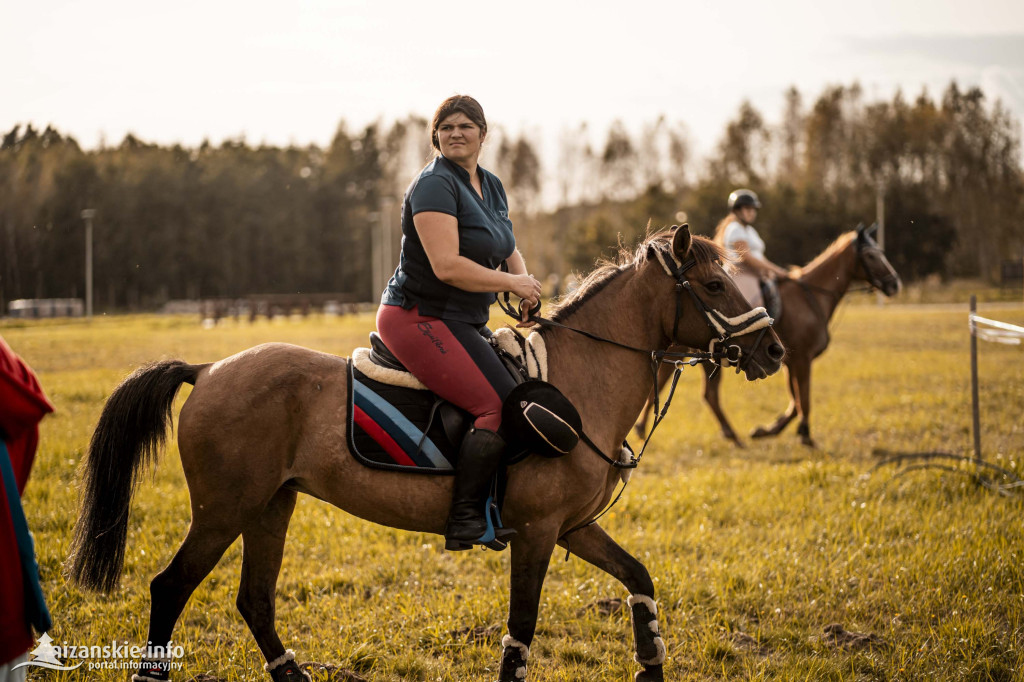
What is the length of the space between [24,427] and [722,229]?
9.59 m

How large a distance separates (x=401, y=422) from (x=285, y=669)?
1.48m

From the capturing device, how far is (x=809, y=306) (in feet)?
34.6

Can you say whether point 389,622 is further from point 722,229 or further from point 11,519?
point 722,229

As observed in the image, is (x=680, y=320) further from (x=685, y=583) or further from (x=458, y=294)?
(x=685, y=583)

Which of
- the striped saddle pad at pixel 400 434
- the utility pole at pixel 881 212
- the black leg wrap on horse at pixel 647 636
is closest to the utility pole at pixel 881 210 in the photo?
the utility pole at pixel 881 212

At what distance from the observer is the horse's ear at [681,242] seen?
3666mm

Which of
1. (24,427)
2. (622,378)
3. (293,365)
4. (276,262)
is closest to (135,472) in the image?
(293,365)

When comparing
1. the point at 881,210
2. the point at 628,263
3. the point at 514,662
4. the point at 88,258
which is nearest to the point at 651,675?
the point at 514,662

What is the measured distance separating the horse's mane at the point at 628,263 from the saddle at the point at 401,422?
1.60 feet

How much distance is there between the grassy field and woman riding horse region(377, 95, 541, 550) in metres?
1.37

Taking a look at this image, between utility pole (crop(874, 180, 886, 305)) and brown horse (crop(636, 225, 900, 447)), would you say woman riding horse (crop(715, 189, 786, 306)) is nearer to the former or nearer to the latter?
brown horse (crop(636, 225, 900, 447))

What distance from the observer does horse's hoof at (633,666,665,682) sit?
3838 mm

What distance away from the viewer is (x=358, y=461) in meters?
3.56

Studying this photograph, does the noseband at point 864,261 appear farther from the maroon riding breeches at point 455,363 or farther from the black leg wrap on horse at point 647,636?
the maroon riding breeches at point 455,363
